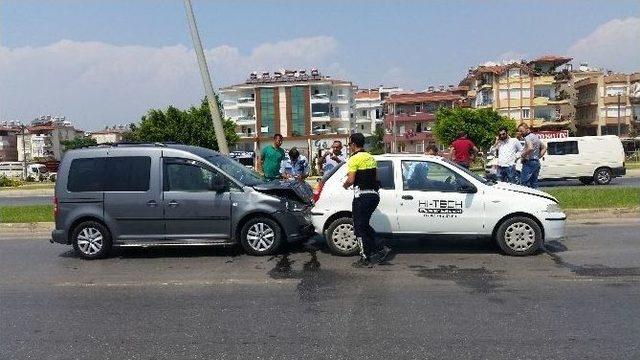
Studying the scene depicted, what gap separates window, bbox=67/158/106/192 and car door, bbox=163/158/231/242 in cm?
108

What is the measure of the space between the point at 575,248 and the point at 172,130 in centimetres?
5368

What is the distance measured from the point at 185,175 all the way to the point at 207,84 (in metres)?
5.29

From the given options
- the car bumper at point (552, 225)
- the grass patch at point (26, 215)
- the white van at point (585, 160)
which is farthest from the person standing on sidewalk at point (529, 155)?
the grass patch at point (26, 215)

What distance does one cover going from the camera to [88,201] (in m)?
9.06

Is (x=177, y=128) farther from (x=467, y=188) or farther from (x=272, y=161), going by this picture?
(x=467, y=188)

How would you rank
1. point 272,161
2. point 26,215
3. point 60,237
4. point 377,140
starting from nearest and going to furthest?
1. point 60,237
2. point 272,161
3. point 26,215
4. point 377,140

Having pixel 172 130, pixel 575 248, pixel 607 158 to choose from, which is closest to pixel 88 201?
pixel 575 248

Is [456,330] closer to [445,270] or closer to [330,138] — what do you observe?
[445,270]

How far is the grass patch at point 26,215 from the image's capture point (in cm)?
1303

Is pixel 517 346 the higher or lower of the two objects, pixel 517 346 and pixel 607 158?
the lower

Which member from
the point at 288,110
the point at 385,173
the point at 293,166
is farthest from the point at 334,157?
the point at 288,110

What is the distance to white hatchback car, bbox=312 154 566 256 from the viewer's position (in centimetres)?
826

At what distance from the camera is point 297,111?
281 feet

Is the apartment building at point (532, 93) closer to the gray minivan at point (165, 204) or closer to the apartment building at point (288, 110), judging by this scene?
the apartment building at point (288, 110)
